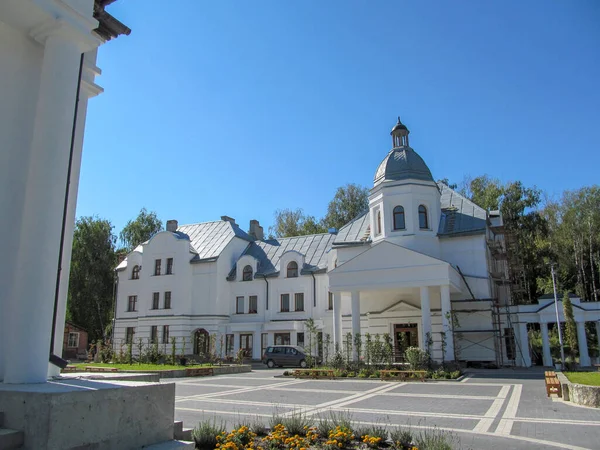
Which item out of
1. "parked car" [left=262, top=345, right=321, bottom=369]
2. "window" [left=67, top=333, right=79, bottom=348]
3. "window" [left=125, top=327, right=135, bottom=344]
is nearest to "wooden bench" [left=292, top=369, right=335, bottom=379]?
"parked car" [left=262, top=345, right=321, bottom=369]

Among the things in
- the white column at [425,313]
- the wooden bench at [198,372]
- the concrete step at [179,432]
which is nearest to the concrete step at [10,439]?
the concrete step at [179,432]

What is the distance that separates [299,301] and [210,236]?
10.7 metres

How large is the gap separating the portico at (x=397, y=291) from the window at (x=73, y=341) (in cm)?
2717

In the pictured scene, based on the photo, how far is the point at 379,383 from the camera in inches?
774

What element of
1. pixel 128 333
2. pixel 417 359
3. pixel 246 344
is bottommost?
pixel 417 359

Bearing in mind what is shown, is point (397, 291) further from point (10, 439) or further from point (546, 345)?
point (10, 439)

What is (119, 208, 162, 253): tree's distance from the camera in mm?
55406

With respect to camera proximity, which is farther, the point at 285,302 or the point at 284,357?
the point at 285,302

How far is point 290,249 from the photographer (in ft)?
129

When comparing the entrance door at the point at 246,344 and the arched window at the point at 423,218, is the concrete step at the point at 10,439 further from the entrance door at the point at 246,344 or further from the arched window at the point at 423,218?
the entrance door at the point at 246,344

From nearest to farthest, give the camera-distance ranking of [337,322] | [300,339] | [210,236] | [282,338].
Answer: [337,322] < [300,339] < [282,338] < [210,236]

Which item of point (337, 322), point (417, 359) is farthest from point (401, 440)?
point (337, 322)

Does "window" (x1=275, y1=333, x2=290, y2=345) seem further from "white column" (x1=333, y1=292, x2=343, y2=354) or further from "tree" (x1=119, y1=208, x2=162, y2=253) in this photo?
"tree" (x1=119, y1=208, x2=162, y2=253)

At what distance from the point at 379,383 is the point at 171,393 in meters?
15.6
